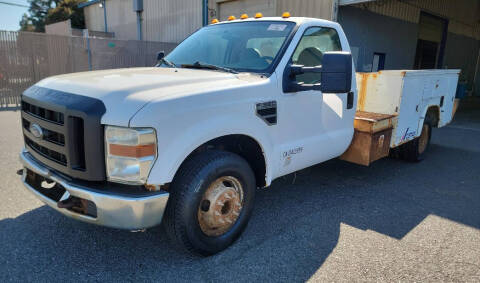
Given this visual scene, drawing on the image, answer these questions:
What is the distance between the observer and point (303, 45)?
137 inches

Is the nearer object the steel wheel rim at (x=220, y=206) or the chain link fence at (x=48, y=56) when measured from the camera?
the steel wheel rim at (x=220, y=206)

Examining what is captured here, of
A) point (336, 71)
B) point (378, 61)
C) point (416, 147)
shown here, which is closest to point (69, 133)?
point (336, 71)

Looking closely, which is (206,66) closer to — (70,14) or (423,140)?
(423,140)

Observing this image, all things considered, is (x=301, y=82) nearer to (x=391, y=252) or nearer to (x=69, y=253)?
(x=391, y=252)

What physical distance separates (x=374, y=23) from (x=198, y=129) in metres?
10.8

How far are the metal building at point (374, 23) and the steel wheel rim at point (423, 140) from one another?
4691 mm

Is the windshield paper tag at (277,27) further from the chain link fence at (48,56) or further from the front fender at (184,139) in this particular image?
the chain link fence at (48,56)

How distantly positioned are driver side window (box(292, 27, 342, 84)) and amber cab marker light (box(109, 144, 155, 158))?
174 centimetres

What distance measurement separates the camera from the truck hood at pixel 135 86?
2.25 metres

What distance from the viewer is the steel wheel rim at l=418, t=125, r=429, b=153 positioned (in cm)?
586

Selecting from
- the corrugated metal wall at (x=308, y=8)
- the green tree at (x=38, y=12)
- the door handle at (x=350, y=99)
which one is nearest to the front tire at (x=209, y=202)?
the door handle at (x=350, y=99)

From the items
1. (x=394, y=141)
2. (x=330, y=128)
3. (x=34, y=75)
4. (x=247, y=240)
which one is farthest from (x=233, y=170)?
(x=34, y=75)

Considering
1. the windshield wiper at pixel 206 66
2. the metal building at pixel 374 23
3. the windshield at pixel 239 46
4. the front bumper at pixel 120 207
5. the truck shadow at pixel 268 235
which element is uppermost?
the metal building at pixel 374 23

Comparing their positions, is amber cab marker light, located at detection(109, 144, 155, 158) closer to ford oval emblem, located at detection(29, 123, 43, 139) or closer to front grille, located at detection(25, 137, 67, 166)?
front grille, located at detection(25, 137, 67, 166)
